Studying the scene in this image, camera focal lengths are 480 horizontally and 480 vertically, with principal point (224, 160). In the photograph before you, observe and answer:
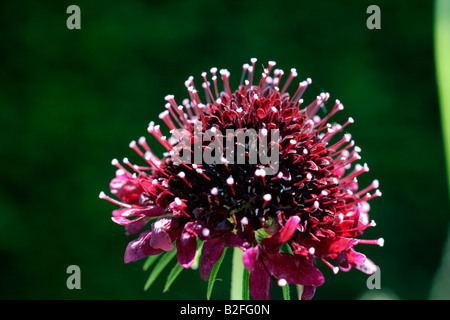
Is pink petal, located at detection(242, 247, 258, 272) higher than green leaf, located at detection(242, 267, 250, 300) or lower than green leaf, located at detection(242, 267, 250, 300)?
higher

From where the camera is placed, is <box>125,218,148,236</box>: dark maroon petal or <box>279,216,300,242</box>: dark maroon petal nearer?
<box>279,216,300,242</box>: dark maroon petal

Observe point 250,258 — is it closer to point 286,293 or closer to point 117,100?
point 286,293

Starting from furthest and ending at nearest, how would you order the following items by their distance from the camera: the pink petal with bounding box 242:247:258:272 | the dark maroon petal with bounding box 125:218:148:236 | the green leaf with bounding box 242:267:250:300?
the dark maroon petal with bounding box 125:218:148:236, the green leaf with bounding box 242:267:250:300, the pink petal with bounding box 242:247:258:272

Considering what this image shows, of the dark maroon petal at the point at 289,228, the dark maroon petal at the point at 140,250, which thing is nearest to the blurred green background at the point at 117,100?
the dark maroon petal at the point at 140,250

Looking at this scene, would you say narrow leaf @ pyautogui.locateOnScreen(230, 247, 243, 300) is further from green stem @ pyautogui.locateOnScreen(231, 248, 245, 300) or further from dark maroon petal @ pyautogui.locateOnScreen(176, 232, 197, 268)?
dark maroon petal @ pyautogui.locateOnScreen(176, 232, 197, 268)

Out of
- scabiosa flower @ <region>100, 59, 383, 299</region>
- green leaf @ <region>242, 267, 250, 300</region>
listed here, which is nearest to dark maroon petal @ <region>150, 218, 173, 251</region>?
scabiosa flower @ <region>100, 59, 383, 299</region>

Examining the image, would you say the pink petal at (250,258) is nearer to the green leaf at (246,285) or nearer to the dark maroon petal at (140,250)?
the green leaf at (246,285)
